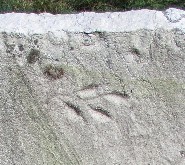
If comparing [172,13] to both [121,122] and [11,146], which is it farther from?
[11,146]

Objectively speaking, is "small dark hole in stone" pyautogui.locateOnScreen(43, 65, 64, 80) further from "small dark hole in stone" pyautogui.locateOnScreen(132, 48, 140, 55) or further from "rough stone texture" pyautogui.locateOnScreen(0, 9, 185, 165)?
"small dark hole in stone" pyautogui.locateOnScreen(132, 48, 140, 55)

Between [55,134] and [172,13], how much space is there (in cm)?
49

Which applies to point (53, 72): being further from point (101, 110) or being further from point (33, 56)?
point (101, 110)

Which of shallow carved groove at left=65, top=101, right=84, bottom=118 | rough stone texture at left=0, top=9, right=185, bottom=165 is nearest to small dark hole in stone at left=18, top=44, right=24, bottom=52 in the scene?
rough stone texture at left=0, top=9, right=185, bottom=165

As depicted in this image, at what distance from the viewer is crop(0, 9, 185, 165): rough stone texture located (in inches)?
64.2

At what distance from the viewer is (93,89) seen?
5.63ft

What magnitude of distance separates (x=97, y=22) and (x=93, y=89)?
0.64 ft

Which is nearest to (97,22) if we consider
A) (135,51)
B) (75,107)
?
(135,51)

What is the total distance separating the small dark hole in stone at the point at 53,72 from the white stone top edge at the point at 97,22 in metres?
0.11

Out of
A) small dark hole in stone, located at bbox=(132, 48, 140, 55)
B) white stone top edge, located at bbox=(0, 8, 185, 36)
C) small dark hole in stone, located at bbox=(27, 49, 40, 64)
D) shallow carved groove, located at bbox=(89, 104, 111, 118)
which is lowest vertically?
shallow carved groove, located at bbox=(89, 104, 111, 118)

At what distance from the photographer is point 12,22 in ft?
5.41

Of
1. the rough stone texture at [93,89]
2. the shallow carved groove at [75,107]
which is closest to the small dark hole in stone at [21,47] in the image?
the rough stone texture at [93,89]

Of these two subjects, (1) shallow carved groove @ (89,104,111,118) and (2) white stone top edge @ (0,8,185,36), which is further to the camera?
(1) shallow carved groove @ (89,104,111,118)

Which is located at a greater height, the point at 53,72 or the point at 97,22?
the point at 97,22
